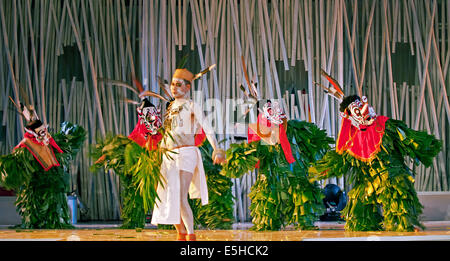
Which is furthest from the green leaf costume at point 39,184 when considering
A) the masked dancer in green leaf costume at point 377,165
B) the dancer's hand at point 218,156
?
the masked dancer in green leaf costume at point 377,165

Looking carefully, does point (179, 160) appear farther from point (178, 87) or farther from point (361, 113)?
point (361, 113)

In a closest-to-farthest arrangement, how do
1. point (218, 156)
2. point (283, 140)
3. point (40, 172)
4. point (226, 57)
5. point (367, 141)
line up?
Answer: point (218, 156)
point (367, 141)
point (283, 140)
point (40, 172)
point (226, 57)

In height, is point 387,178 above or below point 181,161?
below

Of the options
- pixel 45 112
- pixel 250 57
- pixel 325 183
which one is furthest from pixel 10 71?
pixel 325 183

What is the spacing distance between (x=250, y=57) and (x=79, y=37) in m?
1.90

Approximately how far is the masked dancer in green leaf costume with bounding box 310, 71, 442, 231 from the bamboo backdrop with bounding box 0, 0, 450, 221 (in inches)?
68.6

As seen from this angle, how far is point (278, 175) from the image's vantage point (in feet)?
16.5

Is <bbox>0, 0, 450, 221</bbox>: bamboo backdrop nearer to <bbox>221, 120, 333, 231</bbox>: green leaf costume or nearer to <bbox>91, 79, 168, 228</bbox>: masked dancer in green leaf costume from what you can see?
<bbox>91, 79, 168, 228</bbox>: masked dancer in green leaf costume

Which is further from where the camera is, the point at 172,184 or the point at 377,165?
the point at 377,165

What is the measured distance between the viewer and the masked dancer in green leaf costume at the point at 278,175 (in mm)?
5016

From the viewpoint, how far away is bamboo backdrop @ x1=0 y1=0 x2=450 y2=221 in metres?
6.58

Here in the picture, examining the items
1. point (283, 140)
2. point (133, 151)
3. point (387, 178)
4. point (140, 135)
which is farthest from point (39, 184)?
point (387, 178)

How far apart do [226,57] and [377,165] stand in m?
2.55

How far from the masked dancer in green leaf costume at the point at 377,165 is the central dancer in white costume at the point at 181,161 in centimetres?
129
